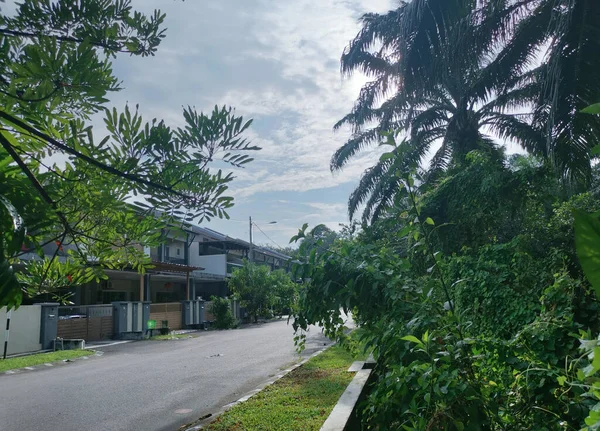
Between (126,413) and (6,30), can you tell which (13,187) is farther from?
(126,413)

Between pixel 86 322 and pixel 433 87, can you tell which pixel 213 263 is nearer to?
pixel 86 322

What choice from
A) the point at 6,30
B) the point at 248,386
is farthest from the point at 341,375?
the point at 6,30

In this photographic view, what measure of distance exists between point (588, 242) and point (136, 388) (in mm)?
10177

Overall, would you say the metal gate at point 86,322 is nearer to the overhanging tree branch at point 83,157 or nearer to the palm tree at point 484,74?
the palm tree at point 484,74

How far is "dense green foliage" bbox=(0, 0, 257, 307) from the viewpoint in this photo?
1660mm

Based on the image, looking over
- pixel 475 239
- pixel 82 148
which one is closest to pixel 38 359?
pixel 475 239

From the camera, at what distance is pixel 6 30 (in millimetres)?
1918

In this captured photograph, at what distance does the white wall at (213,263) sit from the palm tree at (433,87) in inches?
818

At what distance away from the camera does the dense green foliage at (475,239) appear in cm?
245

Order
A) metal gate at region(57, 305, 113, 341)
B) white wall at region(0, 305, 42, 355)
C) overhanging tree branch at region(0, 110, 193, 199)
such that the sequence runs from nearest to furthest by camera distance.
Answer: overhanging tree branch at region(0, 110, 193, 199)
white wall at region(0, 305, 42, 355)
metal gate at region(57, 305, 113, 341)

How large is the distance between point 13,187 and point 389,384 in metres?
2.02

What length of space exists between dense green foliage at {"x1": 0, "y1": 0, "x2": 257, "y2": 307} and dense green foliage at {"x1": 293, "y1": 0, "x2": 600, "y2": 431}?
123cm

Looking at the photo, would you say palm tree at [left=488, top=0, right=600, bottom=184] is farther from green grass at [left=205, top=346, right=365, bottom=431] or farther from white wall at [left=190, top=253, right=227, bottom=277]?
white wall at [left=190, top=253, right=227, bottom=277]

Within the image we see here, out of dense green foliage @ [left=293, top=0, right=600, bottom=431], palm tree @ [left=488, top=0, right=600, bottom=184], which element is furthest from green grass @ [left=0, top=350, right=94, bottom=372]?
palm tree @ [left=488, top=0, right=600, bottom=184]
